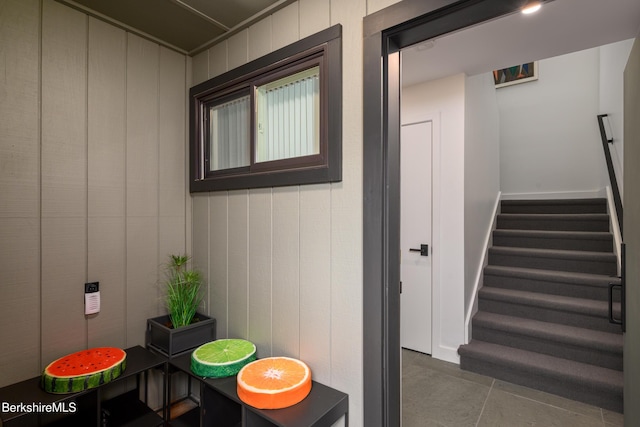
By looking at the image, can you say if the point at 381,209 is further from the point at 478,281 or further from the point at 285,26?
the point at 478,281

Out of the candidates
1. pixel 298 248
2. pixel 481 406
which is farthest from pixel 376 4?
pixel 481 406

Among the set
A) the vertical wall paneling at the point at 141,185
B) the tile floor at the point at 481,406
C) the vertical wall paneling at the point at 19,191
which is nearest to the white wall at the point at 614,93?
the tile floor at the point at 481,406

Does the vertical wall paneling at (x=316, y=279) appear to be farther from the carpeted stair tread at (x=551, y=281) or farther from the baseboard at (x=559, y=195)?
the baseboard at (x=559, y=195)

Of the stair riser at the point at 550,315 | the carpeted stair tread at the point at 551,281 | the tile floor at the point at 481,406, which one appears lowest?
the tile floor at the point at 481,406

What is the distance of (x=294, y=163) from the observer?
63.2 inches

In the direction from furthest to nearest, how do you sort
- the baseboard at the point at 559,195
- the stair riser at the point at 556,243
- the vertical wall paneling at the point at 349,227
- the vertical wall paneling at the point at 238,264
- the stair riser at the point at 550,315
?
the baseboard at the point at 559,195
the stair riser at the point at 556,243
the stair riser at the point at 550,315
the vertical wall paneling at the point at 238,264
the vertical wall paneling at the point at 349,227

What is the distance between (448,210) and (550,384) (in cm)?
148

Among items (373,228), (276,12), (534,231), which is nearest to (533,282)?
(534,231)

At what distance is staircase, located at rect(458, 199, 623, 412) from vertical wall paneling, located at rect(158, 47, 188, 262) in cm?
250

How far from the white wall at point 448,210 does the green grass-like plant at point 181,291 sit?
204cm

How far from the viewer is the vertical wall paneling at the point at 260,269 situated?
1.74 m

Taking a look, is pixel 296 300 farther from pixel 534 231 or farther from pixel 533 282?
pixel 534 231

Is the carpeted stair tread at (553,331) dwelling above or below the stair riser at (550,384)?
above

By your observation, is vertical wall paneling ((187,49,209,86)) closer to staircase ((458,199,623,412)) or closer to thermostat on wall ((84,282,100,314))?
thermostat on wall ((84,282,100,314))
